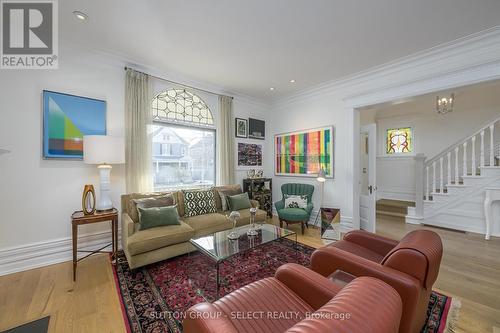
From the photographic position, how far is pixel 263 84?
4.04m

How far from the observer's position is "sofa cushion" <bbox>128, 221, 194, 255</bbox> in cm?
227

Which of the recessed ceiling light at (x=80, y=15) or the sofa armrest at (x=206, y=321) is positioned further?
the recessed ceiling light at (x=80, y=15)

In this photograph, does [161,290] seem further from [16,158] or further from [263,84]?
[263,84]

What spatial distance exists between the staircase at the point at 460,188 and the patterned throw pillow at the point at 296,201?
261 cm

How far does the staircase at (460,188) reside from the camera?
3.64 m

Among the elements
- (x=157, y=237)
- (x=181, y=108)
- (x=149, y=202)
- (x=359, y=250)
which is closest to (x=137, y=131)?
(x=181, y=108)

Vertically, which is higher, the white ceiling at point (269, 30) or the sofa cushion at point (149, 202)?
the white ceiling at point (269, 30)

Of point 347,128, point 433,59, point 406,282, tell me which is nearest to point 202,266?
point 406,282

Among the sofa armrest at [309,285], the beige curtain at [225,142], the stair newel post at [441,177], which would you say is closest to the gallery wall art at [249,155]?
the beige curtain at [225,142]

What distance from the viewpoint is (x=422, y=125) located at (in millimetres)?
5555

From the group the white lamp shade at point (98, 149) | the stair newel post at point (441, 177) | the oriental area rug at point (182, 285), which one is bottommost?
the oriental area rug at point (182, 285)

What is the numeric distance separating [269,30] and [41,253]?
3972 millimetres

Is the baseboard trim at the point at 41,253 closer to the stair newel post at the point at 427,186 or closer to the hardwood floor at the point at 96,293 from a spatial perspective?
the hardwood floor at the point at 96,293

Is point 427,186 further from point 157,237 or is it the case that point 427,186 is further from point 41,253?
Answer: point 41,253
